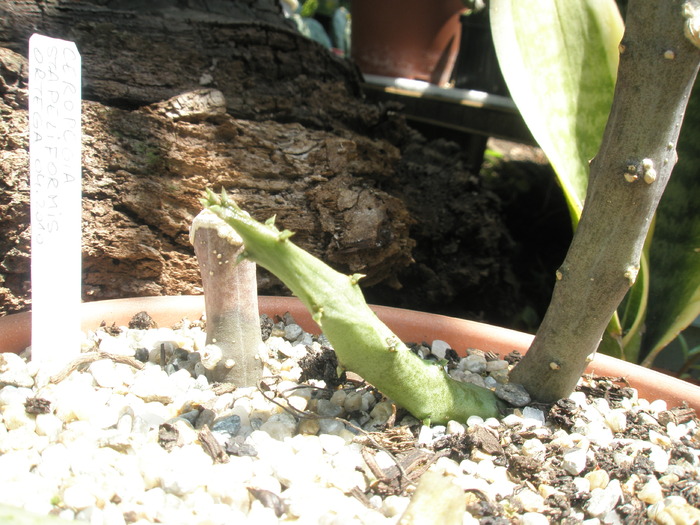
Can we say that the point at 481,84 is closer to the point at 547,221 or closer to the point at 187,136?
the point at 547,221

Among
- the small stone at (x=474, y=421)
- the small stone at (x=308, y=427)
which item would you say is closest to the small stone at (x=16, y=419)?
the small stone at (x=308, y=427)

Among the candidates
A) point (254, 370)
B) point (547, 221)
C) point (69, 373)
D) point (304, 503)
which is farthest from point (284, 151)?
point (547, 221)

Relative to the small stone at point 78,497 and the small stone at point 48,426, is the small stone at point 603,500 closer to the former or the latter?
the small stone at point 78,497

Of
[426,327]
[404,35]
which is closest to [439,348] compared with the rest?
[426,327]

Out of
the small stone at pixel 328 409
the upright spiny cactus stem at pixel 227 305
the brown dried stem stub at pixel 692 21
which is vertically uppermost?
the brown dried stem stub at pixel 692 21

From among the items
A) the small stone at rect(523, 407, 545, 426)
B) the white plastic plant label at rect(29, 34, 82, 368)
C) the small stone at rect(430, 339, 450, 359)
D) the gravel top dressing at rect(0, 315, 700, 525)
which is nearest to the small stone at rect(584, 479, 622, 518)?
the gravel top dressing at rect(0, 315, 700, 525)

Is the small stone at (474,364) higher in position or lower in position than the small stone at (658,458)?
higher

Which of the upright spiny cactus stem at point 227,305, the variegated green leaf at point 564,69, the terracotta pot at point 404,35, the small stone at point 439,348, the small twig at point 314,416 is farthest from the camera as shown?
the terracotta pot at point 404,35
